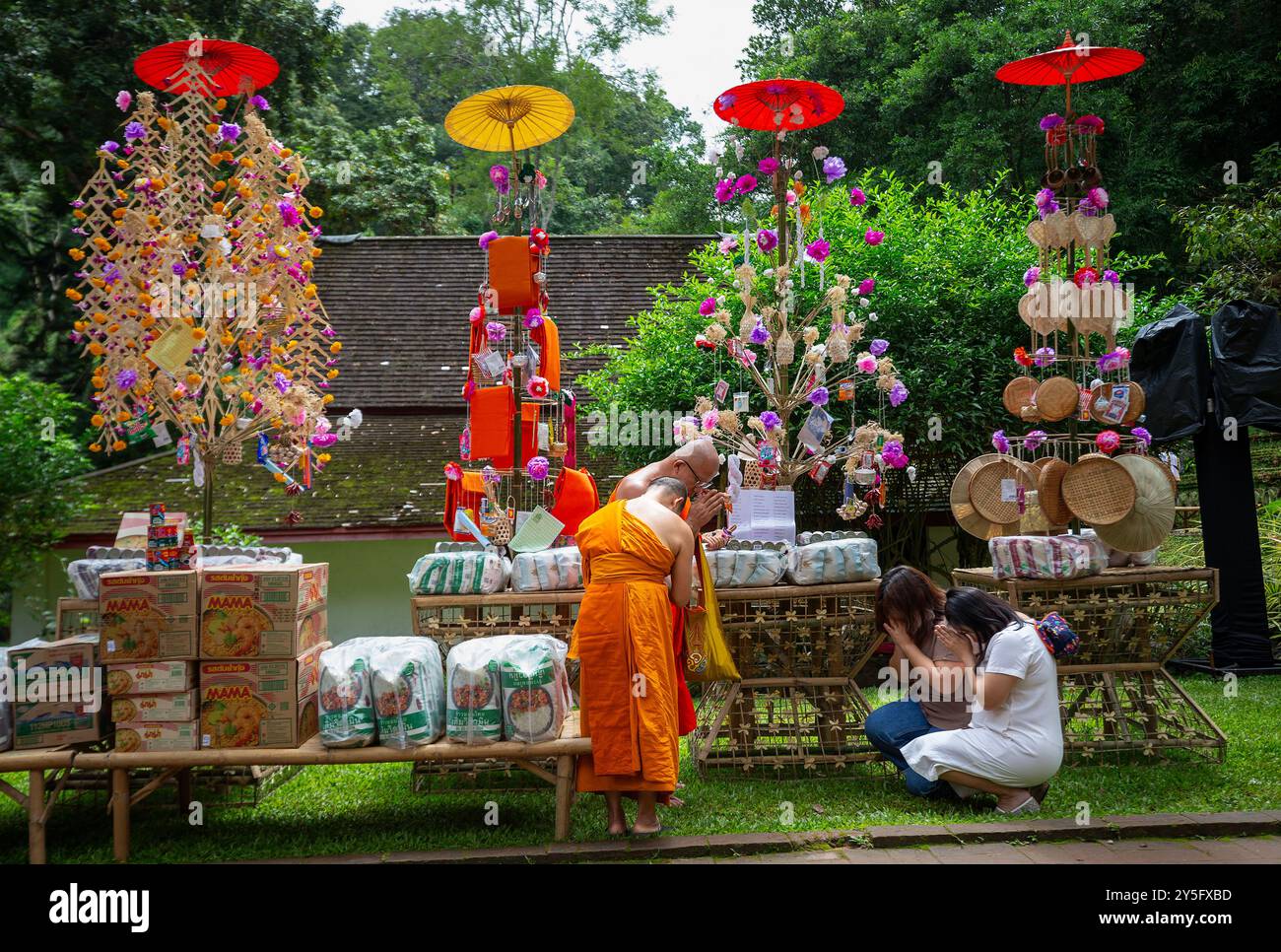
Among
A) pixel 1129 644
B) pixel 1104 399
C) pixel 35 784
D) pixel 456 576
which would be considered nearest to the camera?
pixel 35 784

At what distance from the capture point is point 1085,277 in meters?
6.48

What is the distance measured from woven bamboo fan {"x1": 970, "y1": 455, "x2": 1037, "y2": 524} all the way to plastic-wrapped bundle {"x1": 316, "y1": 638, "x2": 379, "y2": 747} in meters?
3.78

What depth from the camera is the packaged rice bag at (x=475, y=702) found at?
4719mm

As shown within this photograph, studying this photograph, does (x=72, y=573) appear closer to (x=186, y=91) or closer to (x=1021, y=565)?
(x=186, y=91)

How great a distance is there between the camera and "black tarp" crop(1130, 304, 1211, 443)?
27.2ft

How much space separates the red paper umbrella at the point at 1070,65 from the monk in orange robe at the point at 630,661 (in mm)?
3790

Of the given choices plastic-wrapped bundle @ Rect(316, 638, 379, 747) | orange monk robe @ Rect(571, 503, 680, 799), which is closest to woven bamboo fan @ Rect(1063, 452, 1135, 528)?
orange monk robe @ Rect(571, 503, 680, 799)

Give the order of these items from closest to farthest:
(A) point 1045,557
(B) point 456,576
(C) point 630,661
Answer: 1. (C) point 630,661
2. (B) point 456,576
3. (A) point 1045,557

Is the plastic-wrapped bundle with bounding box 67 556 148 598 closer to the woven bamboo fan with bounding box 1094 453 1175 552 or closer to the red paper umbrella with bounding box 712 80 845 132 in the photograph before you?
the red paper umbrella with bounding box 712 80 845 132

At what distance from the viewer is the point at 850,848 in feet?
14.7

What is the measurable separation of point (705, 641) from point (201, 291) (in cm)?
344

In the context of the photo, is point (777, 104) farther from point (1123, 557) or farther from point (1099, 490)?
point (1123, 557)

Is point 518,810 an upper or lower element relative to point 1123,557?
lower

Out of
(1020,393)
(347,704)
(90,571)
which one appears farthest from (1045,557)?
(90,571)
